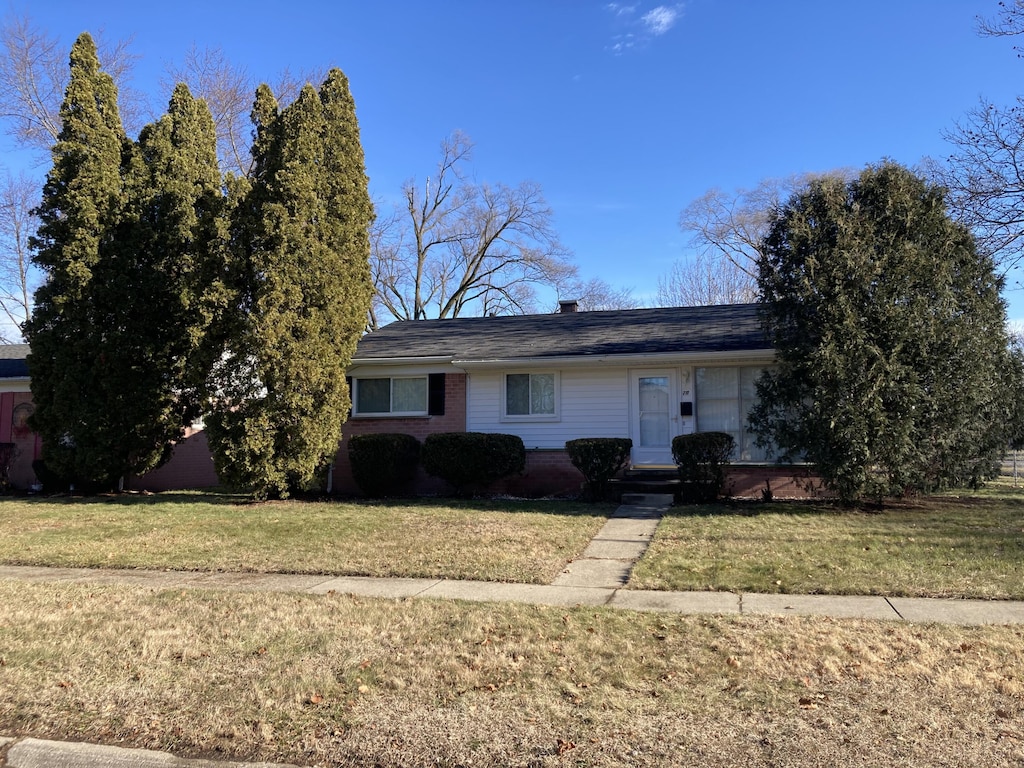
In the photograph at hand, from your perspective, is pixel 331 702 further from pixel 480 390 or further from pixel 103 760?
pixel 480 390

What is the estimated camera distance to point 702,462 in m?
12.6

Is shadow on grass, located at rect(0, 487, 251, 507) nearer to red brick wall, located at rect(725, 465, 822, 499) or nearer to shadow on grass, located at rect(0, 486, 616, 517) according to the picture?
shadow on grass, located at rect(0, 486, 616, 517)

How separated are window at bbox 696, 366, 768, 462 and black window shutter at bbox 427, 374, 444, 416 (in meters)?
5.48

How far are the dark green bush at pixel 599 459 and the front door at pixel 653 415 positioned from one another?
124cm

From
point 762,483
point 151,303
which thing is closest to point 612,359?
point 762,483

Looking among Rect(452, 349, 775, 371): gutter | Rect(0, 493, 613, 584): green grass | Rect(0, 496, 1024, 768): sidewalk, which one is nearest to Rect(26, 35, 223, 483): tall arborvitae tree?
Rect(0, 493, 613, 584): green grass

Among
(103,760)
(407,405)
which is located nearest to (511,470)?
(407,405)

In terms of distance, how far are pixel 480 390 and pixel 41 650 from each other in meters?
10.9

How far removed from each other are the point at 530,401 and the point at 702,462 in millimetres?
4222

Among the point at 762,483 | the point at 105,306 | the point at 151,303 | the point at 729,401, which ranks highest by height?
the point at 151,303

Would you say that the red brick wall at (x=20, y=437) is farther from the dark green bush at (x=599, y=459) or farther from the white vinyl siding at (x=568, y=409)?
the dark green bush at (x=599, y=459)

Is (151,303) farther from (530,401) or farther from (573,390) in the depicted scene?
(573,390)

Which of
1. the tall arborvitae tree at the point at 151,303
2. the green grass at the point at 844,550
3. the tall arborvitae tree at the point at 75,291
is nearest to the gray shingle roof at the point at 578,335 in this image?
the green grass at the point at 844,550

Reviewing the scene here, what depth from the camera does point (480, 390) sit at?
614 inches
